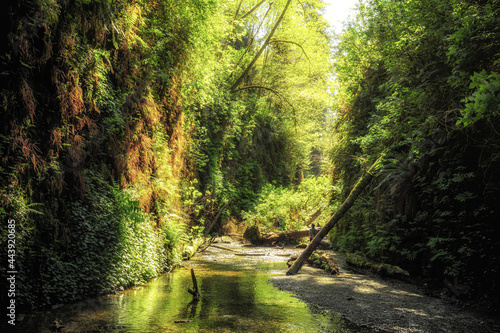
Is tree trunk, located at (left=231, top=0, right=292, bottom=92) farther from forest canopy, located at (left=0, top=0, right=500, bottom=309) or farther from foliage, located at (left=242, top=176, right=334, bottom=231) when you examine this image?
foliage, located at (left=242, top=176, right=334, bottom=231)

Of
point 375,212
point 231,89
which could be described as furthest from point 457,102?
point 231,89

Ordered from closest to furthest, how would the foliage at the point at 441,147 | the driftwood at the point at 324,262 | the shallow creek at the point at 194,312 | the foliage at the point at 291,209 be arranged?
the shallow creek at the point at 194,312 < the foliage at the point at 441,147 < the driftwood at the point at 324,262 < the foliage at the point at 291,209

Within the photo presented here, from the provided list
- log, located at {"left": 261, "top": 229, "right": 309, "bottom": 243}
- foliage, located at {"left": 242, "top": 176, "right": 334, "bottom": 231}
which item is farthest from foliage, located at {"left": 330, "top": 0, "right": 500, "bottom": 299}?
foliage, located at {"left": 242, "top": 176, "right": 334, "bottom": 231}

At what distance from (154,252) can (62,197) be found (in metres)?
4.00

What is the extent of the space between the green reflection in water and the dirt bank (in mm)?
565

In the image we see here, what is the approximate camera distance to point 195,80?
14516 mm

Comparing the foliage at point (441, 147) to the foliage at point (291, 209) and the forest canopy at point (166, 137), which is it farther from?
the foliage at point (291, 209)

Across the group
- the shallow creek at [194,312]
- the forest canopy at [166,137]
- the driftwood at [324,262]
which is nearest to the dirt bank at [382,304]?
the shallow creek at [194,312]

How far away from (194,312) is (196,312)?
0.04m

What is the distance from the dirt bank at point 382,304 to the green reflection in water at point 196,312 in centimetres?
56

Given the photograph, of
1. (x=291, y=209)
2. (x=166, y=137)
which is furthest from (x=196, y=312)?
(x=291, y=209)

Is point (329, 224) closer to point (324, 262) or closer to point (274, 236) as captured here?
point (324, 262)

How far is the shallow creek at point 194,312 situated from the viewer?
5832mm

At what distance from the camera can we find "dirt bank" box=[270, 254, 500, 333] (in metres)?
6.10
